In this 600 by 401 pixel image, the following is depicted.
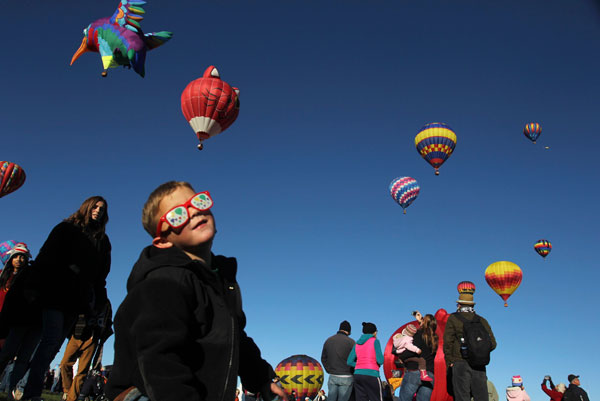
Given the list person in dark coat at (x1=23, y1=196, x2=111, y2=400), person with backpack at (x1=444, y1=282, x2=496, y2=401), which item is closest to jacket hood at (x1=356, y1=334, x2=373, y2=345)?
person with backpack at (x1=444, y1=282, x2=496, y2=401)

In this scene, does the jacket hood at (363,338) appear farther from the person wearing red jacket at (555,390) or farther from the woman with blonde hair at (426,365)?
the person wearing red jacket at (555,390)

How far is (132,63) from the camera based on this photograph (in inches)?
531

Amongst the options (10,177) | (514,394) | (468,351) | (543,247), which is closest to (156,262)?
(468,351)

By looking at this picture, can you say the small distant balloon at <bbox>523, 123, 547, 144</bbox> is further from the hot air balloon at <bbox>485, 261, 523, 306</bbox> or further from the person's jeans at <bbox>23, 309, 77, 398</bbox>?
the person's jeans at <bbox>23, 309, 77, 398</bbox>

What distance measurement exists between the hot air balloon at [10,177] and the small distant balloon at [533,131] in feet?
124

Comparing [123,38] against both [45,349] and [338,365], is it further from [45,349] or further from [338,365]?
[45,349]

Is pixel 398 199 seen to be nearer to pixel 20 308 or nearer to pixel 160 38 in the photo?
pixel 160 38

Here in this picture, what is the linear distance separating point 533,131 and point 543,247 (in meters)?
9.87

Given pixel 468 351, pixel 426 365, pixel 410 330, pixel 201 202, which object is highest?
pixel 410 330

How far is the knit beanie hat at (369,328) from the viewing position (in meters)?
9.80

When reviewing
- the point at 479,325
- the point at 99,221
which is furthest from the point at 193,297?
the point at 479,325

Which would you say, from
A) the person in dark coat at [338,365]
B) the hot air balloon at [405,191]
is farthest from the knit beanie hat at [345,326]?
the hot air balloon at [405,191]

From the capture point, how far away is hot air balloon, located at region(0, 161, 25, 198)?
2103 centimetres

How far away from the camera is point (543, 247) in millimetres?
41781
